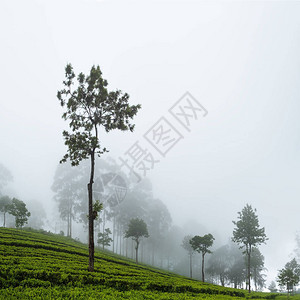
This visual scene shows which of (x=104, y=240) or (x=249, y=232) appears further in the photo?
(x=104, y=240)

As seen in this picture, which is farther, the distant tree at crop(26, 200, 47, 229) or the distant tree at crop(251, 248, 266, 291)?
the distant tree at crop(26, 200, 47, 229)

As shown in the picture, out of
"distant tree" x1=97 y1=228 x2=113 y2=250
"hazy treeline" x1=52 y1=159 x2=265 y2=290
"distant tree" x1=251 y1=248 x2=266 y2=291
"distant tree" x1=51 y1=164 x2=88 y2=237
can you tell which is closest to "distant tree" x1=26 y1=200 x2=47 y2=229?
"hazy treeline" x1=52 y1=159 x2=265 y2=290

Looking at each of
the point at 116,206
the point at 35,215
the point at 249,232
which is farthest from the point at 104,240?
the point at 35,215

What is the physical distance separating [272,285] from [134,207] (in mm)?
64067

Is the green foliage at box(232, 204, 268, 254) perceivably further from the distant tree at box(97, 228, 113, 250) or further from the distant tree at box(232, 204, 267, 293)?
the distant tree at box(97, 228, 113, 250)

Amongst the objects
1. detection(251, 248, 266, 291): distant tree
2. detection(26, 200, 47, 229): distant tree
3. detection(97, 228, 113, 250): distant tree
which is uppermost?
detection(26, 200, 47, 229): distant tree

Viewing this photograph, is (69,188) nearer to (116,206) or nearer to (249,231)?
(116,206)

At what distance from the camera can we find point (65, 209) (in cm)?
5838

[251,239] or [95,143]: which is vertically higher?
[95,143]

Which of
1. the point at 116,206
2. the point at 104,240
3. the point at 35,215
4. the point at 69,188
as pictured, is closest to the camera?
the point at 104,240

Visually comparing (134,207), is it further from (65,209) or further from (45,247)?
(45,247)

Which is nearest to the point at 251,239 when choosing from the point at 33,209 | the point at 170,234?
the point at 170,234

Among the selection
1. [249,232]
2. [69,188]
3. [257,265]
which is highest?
[69,188]

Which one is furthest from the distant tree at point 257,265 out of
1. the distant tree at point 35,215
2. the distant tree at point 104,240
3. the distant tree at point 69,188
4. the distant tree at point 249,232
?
the distant tree at point 35,215
